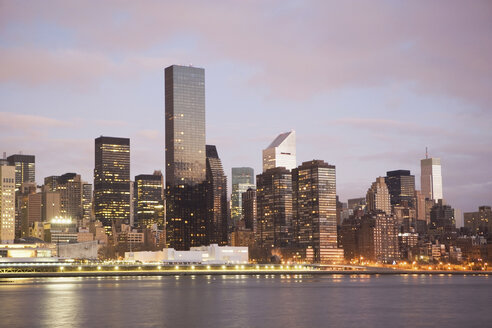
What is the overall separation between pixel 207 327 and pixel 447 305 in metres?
49.9

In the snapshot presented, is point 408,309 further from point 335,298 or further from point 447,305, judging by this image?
point 335,298

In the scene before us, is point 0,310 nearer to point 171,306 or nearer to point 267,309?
point 171,306

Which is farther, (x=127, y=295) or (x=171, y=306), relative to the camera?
(x=127, y=295)

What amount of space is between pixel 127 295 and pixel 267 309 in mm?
41160

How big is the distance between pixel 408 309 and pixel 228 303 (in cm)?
2834

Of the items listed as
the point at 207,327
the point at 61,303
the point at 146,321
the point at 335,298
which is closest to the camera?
the point at 207,327

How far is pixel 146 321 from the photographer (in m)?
88.6

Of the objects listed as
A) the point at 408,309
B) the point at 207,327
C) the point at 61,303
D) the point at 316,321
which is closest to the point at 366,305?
the point at 408,309

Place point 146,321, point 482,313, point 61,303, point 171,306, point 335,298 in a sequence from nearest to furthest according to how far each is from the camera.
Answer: point 146,321 < point 482,313 < point 171,306 < point 61,303 < point 335,298

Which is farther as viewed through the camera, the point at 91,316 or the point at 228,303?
the point at 228,303

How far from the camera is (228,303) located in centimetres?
11838

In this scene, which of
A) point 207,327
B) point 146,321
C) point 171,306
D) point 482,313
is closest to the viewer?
point 207,327

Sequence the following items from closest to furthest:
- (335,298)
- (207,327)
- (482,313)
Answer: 1. (207,327)
2. (482,313)
3. (335,298)

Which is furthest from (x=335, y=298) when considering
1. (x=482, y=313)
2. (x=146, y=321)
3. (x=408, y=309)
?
(x=146, y=321)
